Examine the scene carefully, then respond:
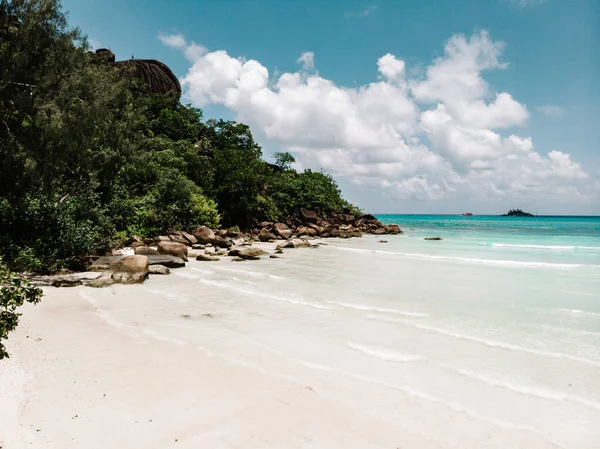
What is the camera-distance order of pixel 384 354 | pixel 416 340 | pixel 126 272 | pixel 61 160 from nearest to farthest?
pixel 384 354
pixel 416 340
pixel 126 272
pixel 61 160

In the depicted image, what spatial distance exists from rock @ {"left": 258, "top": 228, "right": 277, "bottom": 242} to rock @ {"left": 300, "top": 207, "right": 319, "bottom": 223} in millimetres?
7778

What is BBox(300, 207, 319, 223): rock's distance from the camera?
3769 centimetres

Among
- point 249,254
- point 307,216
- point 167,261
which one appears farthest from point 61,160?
point 307,216

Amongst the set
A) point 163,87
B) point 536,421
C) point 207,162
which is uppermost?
point 163,87

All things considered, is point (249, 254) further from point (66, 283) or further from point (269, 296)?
point (66, 283)

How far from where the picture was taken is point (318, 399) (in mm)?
4031

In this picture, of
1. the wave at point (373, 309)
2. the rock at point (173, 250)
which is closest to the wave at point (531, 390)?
the wave at point (373, 309)

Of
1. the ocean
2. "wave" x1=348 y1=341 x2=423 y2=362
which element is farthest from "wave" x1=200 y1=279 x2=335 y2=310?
"wave" x1=348 y1=341 x2=423 y2=362

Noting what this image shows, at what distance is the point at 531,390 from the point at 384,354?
195cm

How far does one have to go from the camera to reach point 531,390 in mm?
4602

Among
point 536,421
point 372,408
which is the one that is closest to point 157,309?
point 372,408

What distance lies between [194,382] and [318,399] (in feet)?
4.88

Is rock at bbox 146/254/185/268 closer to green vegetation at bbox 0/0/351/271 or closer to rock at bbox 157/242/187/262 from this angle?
rock at bbox 157/242/187/262

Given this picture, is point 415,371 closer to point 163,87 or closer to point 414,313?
point 414,313
